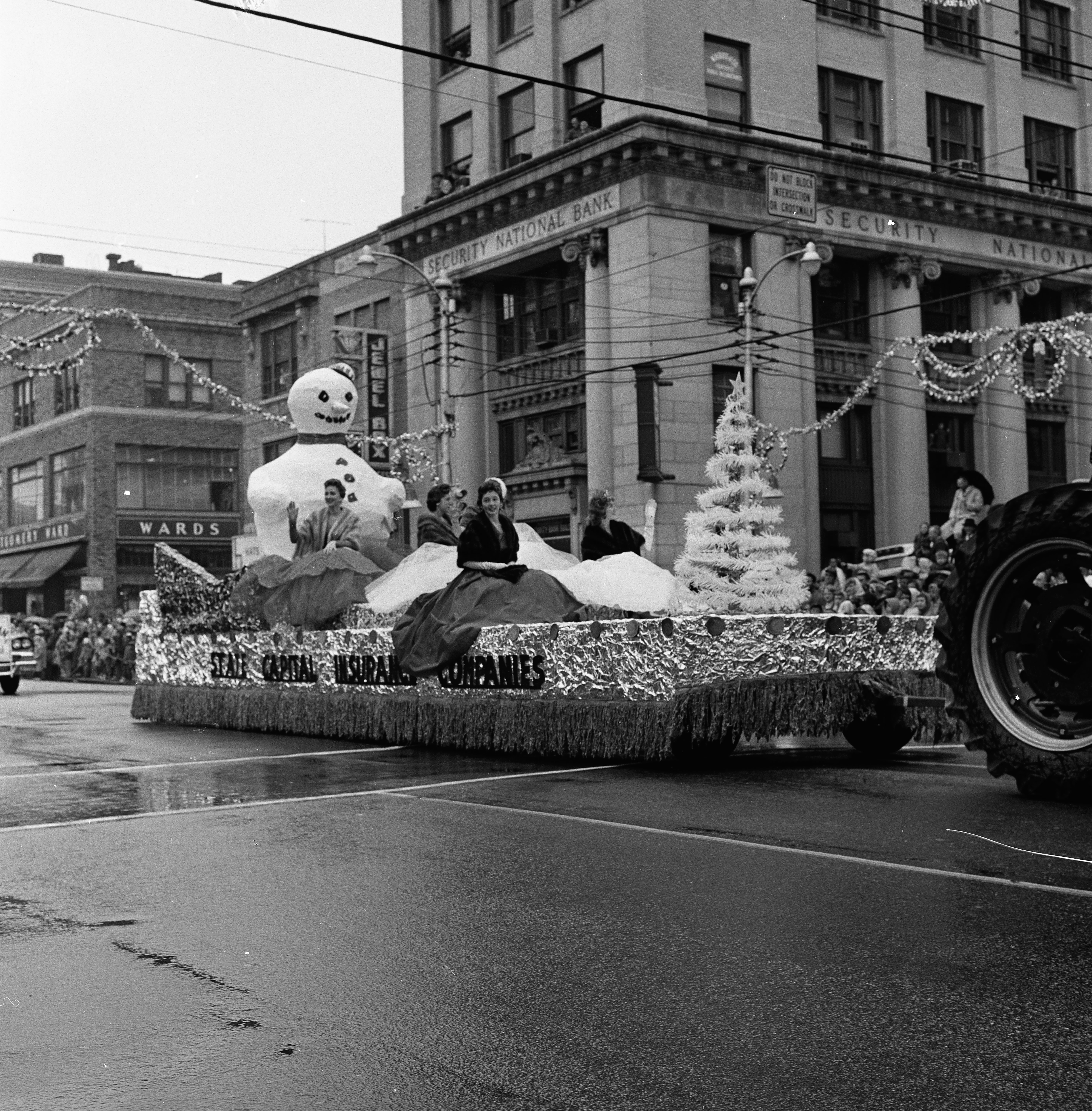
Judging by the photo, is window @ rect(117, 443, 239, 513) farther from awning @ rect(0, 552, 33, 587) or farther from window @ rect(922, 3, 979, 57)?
window @ rect(922, 3, 979, 57)

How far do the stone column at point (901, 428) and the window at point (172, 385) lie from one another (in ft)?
88.9

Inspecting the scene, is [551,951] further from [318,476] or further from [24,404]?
[24,404]

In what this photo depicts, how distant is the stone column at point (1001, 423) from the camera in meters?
37.0

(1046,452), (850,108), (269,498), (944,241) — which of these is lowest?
(269,498)

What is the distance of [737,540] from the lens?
45.9ft

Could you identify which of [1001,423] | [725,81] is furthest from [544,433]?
[1001,423]

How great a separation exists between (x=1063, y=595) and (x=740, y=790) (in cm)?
214

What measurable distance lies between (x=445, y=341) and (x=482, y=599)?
23.4 m

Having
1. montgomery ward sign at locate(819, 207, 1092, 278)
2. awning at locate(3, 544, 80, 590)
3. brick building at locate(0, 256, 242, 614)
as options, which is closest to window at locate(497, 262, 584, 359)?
montgomery ward sign at locate(819, 207, 1092, 278)

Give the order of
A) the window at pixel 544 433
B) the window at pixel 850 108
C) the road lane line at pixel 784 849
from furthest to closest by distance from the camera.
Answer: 1. the window at pixel 850 108
2. the window at pixel 544 433
3. the road lane line at pixel 784 849

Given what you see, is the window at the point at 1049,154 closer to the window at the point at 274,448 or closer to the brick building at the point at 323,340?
the brick building at the point at 323,340

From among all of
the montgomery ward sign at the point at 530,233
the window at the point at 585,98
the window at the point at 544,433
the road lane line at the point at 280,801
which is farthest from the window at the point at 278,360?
the road lane line at the point at 280,801

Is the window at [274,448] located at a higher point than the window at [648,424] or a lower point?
higher

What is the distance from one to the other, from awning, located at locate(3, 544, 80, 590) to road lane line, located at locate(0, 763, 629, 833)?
46278 mm
